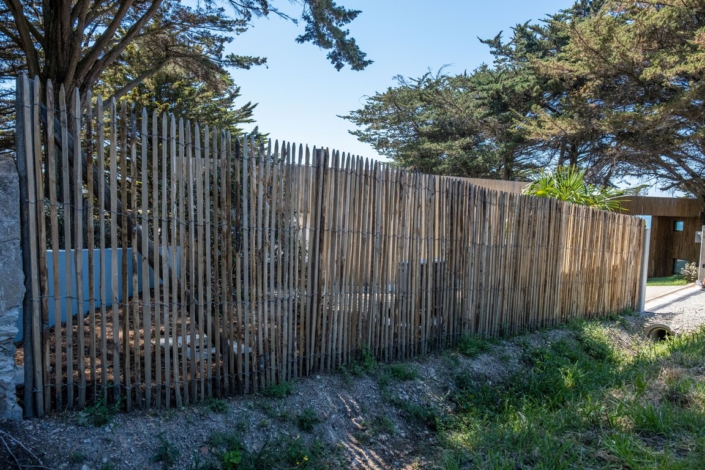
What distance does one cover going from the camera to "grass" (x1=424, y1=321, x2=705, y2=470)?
267 cm

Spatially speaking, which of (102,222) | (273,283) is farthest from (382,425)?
(102,222)

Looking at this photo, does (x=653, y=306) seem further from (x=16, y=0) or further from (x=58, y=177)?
(x=16, y=0)

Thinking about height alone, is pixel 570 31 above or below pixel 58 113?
above

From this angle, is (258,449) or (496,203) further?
(496,203)

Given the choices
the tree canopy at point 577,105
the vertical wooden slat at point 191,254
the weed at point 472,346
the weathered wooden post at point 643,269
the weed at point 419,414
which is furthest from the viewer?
the tree canopy at point 577,105

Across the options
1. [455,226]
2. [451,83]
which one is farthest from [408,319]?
[451,83]

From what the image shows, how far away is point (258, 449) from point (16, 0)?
6466mm

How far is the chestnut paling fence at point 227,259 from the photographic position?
8.90 feet

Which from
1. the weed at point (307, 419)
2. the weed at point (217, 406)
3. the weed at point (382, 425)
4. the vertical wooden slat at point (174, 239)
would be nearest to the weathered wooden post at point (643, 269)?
the weed at point (382, 425)

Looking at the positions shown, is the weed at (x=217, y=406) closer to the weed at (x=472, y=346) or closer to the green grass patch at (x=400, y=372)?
the green grass patch at (x=400, y=372)

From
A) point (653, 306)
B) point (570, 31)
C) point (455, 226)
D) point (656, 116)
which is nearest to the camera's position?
point (455, 226)

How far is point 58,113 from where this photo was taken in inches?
107

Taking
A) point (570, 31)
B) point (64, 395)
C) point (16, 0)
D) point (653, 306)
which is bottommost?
point (653, 306)

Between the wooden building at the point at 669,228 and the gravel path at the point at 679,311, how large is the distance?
6.54 metres
